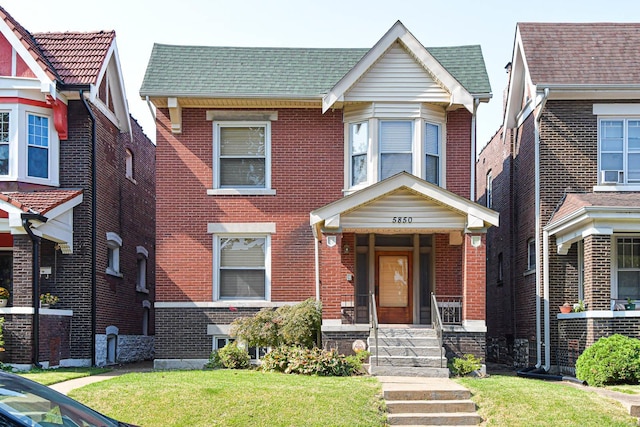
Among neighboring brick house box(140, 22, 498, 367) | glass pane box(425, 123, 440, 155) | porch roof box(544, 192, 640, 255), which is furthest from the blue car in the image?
glass pane box(425, 123, 440, 155)

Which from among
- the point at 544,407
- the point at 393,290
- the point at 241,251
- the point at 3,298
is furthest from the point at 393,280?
the point at 3,298

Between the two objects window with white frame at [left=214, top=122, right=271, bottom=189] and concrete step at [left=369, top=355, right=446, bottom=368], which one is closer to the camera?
concrete step at [left=369, top=355, right=446, bottom=368]

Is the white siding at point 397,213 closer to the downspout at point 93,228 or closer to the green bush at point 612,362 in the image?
the green bush at point 612,362

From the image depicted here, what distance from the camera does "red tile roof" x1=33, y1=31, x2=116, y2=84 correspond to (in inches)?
774

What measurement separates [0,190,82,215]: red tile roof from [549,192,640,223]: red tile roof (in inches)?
453

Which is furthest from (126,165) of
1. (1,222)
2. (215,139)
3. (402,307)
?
(402,307)

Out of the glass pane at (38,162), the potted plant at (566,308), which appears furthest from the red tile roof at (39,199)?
the potted plant at (566,308)

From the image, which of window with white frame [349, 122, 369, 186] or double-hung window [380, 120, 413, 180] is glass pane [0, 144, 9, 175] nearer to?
window with white frame [349, 122, 369, 186]

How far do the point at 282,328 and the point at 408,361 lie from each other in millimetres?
2848

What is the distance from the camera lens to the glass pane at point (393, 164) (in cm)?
1919

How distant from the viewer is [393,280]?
19.8m

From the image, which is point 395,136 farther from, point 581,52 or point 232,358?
point 232,358

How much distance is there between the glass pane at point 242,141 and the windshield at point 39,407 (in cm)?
1337

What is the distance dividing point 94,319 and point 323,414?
933cm
